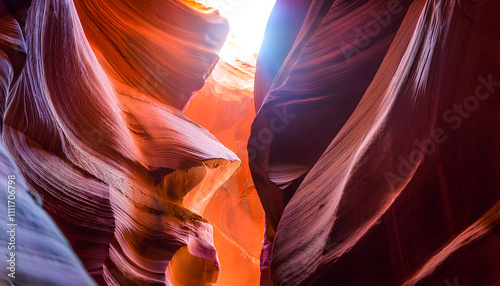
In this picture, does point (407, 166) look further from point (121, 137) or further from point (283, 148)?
point (121, 137)

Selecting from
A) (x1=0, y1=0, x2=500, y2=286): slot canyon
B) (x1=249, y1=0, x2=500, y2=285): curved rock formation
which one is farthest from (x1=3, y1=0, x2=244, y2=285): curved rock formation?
(x1=249, y1=0, x2=500, y2=285): curved rock formation

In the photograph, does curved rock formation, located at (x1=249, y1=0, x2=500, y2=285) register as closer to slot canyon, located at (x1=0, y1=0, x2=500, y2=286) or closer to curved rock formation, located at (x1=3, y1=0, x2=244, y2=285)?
slot canyon, located at (x1=0, y1=0, x2=500, y2=286)

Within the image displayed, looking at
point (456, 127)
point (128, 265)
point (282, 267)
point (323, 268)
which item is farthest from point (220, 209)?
point (456, 127)

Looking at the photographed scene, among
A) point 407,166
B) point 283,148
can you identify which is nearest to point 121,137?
point 283,148

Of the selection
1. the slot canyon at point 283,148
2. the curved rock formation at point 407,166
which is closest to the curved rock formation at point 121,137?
the slot canyon at point 283,148

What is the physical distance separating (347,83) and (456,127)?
2.54 metres

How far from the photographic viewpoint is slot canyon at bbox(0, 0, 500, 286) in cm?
229

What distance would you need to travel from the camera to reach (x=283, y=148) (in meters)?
5.32

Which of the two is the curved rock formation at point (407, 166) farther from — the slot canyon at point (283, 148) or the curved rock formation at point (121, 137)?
the curved rock formation at point (121, 137)

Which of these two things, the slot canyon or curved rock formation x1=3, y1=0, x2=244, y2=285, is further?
curved rock formation x1=3, y1=0, x2=244, y2=285

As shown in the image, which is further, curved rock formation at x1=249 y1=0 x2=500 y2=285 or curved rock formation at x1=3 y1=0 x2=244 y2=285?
curved rock formation at x1=3 y1=0 x2=244 y2=285

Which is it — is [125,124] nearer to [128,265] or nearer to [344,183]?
[128,265]

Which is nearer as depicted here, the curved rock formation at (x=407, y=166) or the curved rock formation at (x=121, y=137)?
the curved rock formation at (x=407, y=166)

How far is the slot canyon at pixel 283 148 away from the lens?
229cm
